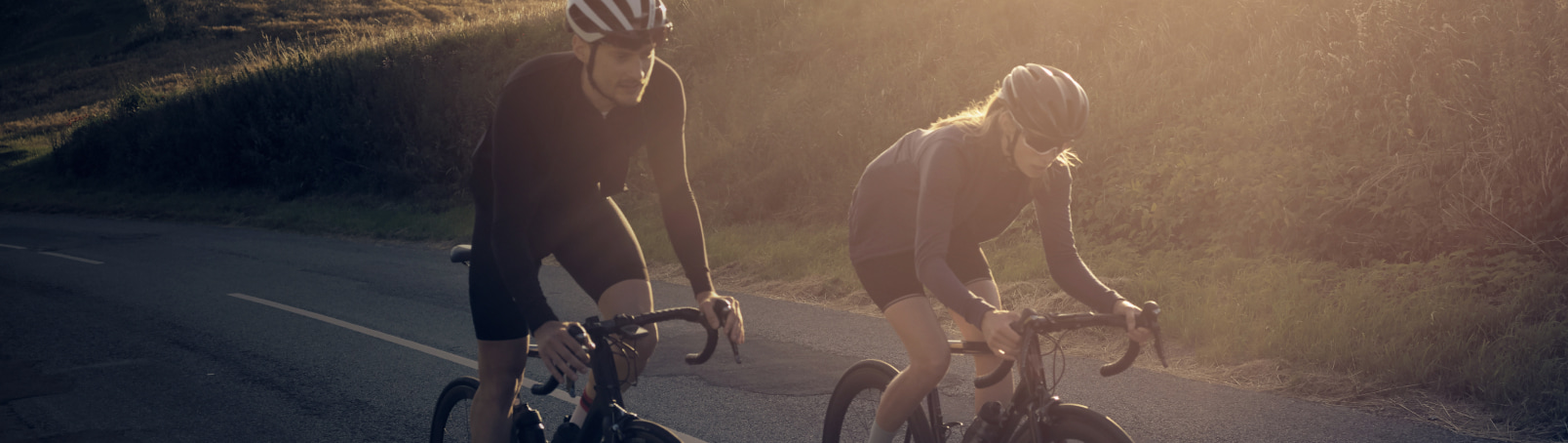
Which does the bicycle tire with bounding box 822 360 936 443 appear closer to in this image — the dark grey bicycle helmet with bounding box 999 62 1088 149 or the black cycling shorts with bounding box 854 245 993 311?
the black cycling shorts with bounding box 854 245 993 311

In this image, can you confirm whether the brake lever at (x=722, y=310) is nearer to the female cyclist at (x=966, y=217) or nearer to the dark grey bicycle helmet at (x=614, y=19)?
the female cyclist at (x=966, y=217)

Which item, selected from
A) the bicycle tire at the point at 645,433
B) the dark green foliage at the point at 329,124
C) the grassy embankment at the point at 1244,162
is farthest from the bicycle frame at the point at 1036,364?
the dark green foliage at the point at 329,124

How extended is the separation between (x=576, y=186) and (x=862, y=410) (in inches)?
52.2

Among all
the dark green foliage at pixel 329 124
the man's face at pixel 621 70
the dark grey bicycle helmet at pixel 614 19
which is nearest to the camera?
the dark grey bicycle helmet at pixel 614 19

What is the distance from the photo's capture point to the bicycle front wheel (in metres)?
2.70

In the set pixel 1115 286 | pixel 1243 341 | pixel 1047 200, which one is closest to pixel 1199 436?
pixel 1243 341

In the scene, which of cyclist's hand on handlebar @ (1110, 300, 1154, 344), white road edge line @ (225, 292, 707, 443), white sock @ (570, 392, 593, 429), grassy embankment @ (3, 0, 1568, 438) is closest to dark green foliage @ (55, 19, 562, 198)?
grassy embankment @ (3, 0, 1568, 438)

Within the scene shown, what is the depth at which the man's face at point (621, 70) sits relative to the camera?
2.94m

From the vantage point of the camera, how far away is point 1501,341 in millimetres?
5844

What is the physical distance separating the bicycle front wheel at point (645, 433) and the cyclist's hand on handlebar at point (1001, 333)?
86 cm

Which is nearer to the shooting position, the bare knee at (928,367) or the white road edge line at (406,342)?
the bare knee at (928,367)

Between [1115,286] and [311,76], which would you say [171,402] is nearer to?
[1115,286]

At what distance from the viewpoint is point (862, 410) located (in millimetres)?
3811

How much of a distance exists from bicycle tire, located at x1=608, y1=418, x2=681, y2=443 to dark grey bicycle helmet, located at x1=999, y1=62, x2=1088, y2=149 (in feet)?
4.22
